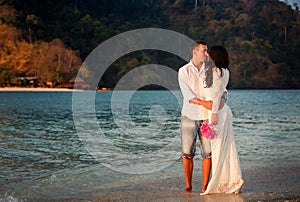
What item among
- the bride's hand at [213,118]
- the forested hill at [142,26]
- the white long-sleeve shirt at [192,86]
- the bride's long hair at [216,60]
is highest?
the forested hill at [142,26]

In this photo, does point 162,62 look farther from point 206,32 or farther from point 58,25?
point 58,25

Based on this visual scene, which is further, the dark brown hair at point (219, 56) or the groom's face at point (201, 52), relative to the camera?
the groom's face at point (201, 52)

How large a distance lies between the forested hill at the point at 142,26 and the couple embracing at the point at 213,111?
85561 mm

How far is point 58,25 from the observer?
Result: 111m

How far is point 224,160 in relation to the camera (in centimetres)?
559

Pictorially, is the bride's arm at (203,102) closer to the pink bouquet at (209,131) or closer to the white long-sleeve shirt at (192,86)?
the white long-sleeve shirt at (192,86)

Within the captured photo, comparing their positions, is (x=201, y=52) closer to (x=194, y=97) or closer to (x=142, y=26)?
(x=194, y=97)

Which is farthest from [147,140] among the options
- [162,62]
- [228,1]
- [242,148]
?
[228,1]

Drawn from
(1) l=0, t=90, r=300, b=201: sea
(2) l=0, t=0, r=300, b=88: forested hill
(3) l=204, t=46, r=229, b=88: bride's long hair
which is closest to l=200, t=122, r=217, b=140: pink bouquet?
(3) l=204, t=46, r=229, b=88: bride's long hair

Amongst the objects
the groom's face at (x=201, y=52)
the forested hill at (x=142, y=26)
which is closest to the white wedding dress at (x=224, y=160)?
the groom's face at (x=201, y=52)

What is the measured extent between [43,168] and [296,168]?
4.79 metres

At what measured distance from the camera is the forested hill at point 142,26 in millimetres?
92750

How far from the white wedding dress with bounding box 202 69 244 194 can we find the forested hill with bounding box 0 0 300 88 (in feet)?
282

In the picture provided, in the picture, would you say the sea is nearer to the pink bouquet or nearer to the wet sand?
the wet sand
